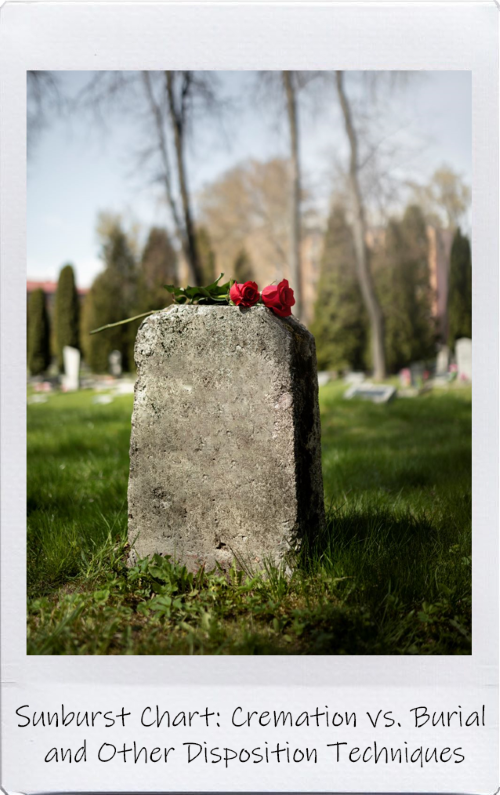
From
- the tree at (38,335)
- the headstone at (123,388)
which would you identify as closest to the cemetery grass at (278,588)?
the headstone at (123,388)

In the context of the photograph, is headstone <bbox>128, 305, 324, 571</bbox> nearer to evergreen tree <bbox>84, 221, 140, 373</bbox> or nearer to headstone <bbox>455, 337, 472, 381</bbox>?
headstone <bbox>455, 337, 472, 381</bbox>

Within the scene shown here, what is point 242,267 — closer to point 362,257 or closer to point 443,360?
point 362,257

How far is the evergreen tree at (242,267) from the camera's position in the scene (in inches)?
546

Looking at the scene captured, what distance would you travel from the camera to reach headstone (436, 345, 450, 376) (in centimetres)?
1209

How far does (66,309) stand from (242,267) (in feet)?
15.1

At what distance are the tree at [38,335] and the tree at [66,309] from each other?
0.36 metres

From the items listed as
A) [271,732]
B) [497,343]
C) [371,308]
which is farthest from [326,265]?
[271,732]

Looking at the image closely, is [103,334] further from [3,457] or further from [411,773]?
[411,773]

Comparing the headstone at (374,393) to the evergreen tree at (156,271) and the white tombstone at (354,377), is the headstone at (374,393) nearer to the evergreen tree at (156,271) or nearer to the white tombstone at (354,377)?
the white tombstone at (354,377)

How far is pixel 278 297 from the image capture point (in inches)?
93.0

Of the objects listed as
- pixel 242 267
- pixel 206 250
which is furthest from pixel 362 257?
pixel 242 267

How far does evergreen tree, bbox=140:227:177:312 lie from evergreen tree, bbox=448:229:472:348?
18.4ft

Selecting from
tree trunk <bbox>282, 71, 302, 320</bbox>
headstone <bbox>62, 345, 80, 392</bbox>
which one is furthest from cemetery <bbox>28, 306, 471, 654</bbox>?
headstone <bbox>62, 345, 80, 392</bbox>

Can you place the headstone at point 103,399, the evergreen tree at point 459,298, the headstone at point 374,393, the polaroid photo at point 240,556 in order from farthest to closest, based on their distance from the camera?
the evergreen tree at point 459,298 → the headstone at point 103,399 → the headstone at point 374,393 → the polaroid photo at point 240,556
